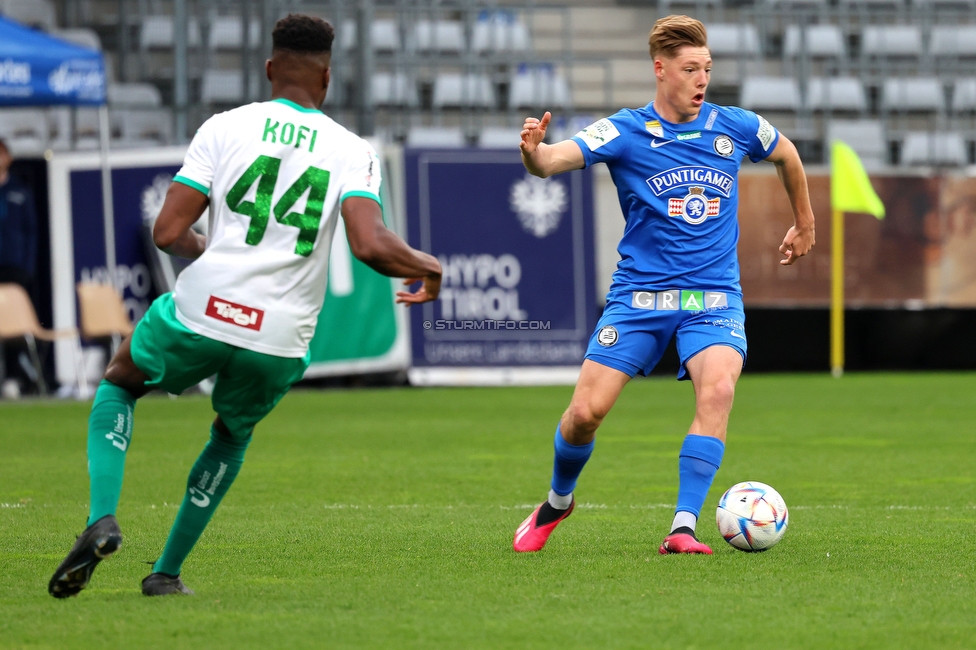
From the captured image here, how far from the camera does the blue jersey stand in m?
5.61

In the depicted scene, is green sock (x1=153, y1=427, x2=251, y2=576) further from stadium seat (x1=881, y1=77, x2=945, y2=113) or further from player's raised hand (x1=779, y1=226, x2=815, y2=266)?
stadium seat (x1=881, y1=77, x2=945, y2=113)

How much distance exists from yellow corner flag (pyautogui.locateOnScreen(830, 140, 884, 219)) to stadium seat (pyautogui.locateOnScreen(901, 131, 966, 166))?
423cm

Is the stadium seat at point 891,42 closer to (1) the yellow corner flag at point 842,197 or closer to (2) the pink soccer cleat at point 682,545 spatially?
(1) the yellow corner flag at point 842,197

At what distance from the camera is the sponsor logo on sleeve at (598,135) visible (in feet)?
18.4

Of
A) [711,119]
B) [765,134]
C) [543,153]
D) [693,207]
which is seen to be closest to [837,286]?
[765,134]

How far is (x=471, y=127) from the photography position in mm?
20547

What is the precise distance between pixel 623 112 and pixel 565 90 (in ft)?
51.3

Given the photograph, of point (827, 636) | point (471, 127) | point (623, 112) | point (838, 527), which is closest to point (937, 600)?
point (827, 636)

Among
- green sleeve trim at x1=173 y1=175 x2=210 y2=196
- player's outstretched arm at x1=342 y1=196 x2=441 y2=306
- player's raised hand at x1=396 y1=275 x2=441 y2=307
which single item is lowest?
player's raised hand at x1=396 y1=275 x2=441 y2=307

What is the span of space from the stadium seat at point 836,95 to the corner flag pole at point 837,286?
3.72m

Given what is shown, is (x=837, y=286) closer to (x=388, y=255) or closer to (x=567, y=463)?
(x=567, y=463)

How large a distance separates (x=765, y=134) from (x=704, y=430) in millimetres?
→ 1202

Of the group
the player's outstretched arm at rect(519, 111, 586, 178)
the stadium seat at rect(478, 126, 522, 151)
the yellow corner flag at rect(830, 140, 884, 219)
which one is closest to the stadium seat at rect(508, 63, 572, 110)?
the stadium seat at rect(478, 126, 522, 151)
